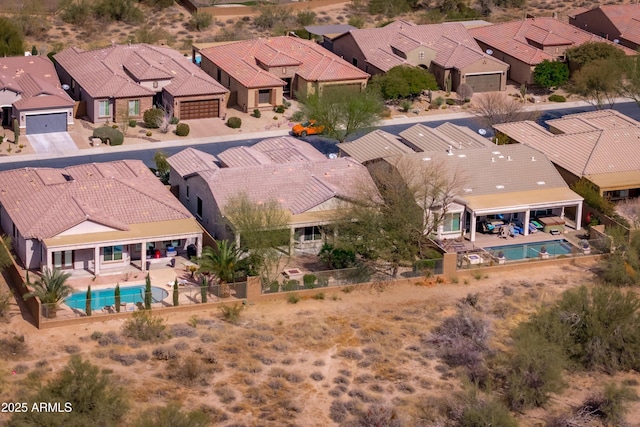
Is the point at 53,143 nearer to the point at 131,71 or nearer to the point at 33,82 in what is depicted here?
the point at 33,82

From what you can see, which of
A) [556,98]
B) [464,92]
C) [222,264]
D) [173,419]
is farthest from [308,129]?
[173,419]

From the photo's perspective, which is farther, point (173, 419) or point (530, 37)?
point (530, 37)

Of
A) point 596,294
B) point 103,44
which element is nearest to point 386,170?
point 596,294

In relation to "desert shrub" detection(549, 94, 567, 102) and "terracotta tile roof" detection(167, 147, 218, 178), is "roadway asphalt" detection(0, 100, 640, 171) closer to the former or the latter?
"desert shrub" detection(549, 94, 567, 102)

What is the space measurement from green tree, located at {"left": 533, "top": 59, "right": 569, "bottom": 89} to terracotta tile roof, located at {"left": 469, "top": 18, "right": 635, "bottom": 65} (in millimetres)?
1058

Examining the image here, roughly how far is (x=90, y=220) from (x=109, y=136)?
19510 mm

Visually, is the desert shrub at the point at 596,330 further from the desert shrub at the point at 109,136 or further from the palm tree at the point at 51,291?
the desert shrub at the point at 109,136

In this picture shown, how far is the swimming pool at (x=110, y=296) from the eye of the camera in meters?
57.7

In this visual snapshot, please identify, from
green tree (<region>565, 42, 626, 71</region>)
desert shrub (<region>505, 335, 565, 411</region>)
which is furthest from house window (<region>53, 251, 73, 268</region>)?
green tree (<region>565, 42, 626, 71</region>)

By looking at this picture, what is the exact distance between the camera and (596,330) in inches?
2143

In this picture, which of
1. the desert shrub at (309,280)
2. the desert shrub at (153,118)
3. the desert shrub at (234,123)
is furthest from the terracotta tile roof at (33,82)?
the desert shrub at (309,280)

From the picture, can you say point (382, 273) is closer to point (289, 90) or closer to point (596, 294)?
point (596, 294)

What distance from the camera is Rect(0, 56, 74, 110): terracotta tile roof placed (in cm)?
8094

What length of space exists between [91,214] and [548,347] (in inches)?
895
